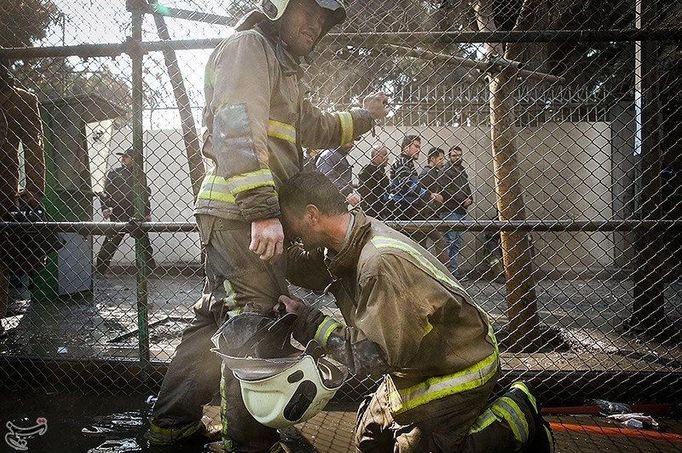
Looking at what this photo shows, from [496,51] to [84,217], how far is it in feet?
16.6

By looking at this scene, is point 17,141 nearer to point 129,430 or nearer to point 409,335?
point 129,430

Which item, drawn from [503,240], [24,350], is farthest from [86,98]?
[503,240]

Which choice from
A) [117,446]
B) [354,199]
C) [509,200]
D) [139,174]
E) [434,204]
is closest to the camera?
[117,446]

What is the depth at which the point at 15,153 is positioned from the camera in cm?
388

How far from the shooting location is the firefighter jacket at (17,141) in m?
3.65

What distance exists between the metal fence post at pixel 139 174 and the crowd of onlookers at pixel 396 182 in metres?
1.10

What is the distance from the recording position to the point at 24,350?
396cm

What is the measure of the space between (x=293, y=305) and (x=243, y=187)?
54 centimetres

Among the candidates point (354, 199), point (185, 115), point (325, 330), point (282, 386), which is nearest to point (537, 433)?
point (325, 330)

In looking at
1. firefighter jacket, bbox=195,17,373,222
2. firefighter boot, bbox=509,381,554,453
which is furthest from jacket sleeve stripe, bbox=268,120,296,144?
firefighter boot, bbox=509,381,554,453

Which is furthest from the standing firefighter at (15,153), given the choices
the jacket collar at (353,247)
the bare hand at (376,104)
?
the jacket collar at (353,247)

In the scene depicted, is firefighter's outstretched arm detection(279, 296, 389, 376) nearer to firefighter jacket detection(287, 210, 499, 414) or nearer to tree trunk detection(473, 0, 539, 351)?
firefighter jacket detection(287, 210, 499, 414)

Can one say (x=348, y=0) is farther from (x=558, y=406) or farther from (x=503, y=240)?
(x=558, y=406)

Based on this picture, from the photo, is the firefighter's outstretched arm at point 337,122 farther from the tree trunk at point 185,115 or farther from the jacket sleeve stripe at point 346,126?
the tree trunk at point 185,115
